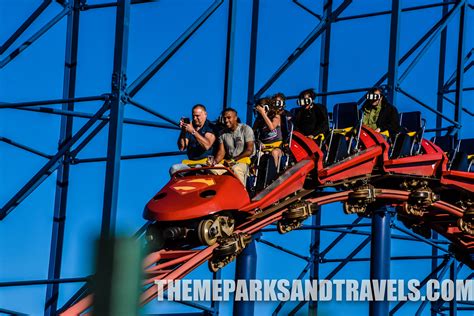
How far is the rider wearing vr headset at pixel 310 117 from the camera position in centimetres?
789

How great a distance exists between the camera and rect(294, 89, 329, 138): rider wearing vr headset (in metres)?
7.89

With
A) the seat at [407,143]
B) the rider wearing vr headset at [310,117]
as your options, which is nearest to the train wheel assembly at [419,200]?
the seat at [407,143]

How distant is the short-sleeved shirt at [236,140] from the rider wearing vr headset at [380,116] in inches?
63.0

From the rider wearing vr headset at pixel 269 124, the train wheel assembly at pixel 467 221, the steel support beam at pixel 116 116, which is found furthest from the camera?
the train wheel assembly at pixel 467 221

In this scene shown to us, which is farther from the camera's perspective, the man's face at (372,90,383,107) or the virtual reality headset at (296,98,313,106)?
the man's face at (372,90,383,107)

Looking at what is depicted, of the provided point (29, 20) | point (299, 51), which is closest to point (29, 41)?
point (29, 20)

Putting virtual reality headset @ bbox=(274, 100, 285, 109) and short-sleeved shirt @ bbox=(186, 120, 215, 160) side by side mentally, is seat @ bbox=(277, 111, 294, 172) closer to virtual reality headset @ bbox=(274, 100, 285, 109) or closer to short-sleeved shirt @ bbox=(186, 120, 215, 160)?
virtual reality headset @ bbox=(274, 100, 285, 109)

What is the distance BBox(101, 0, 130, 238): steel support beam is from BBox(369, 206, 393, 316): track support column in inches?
115

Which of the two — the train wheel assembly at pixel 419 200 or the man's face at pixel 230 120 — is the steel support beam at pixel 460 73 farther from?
the man's face at pixel 230 120

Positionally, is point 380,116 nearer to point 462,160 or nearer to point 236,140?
point 462,160

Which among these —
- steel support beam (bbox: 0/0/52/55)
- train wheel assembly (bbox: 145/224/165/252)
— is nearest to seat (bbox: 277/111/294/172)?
train wheel assembly (bbox: 145/224/165/252)

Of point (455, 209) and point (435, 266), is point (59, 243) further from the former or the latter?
point (435, 266)

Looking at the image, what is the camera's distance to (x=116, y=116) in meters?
6.68

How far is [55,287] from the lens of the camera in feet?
32.9
